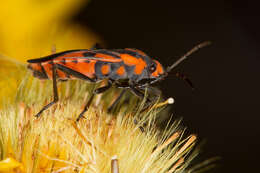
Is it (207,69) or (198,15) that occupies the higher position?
(198,15)

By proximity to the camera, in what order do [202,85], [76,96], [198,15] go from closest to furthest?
1. [76,96]
2. [202,85]
3. [198,15]

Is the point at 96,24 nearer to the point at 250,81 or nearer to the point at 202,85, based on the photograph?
the point at 202,85

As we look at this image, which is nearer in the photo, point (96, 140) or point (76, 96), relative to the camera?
point (96, 140)

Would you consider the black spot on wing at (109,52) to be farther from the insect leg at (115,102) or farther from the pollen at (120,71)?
the insect leg at (115,102)

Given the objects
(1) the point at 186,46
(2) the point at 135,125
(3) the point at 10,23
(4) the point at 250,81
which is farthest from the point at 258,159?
(3) the point at 10,23

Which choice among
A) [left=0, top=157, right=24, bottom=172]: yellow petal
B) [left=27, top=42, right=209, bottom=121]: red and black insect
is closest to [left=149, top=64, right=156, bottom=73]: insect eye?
[left=27, top=42, right=209, bottom=121]: red and black insect

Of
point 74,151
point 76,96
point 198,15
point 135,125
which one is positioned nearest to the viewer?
point 74,151

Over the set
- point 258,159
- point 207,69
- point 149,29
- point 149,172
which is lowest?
point 258,159
